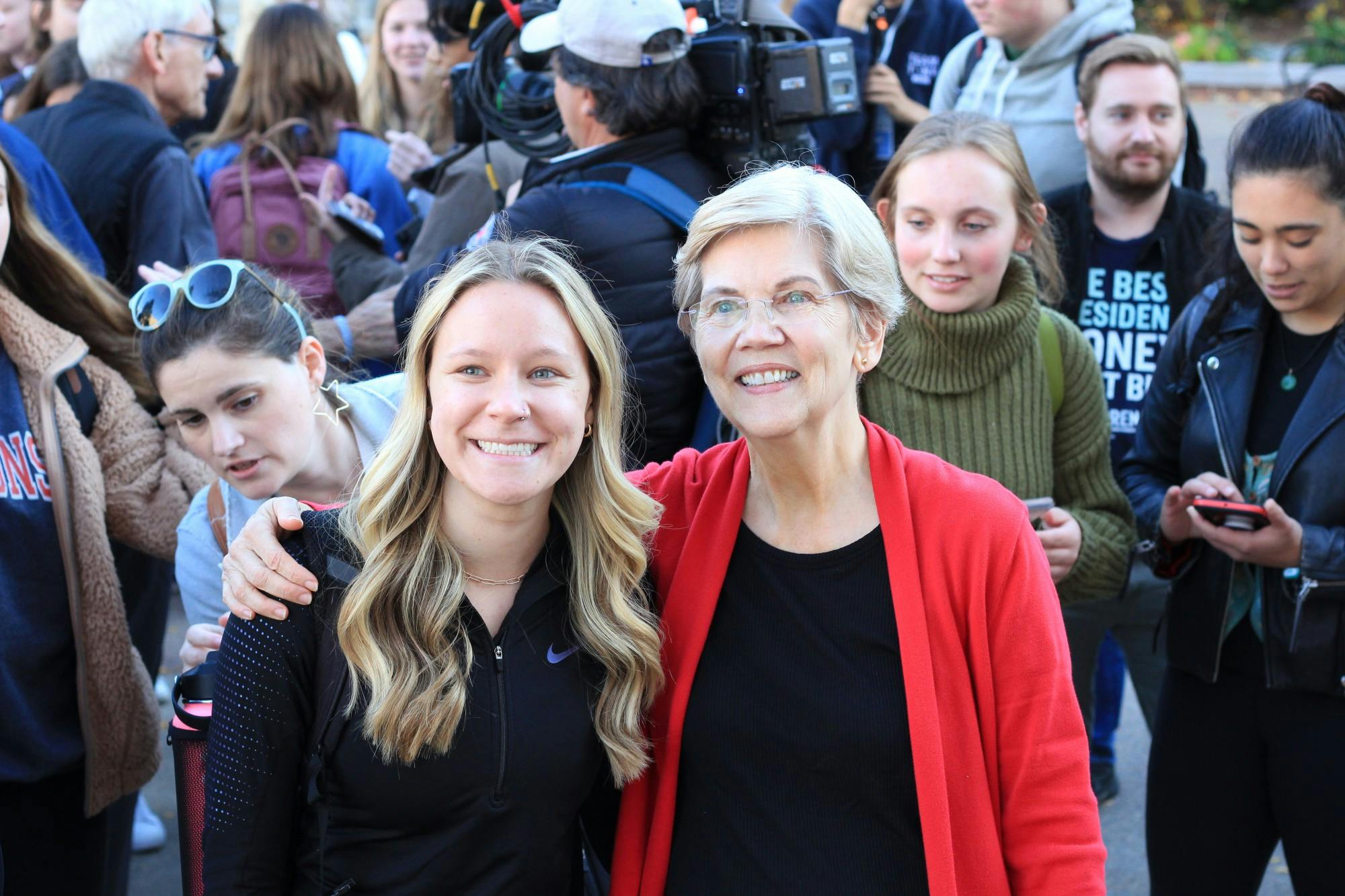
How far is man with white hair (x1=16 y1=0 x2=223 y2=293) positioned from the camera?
382cm

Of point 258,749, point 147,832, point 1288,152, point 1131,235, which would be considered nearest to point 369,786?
point 258,749

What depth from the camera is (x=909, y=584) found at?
1.97m

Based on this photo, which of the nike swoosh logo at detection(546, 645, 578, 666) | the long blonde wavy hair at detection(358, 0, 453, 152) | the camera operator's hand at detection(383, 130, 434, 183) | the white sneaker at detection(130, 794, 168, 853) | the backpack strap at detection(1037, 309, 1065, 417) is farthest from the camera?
the long blonde wavy hair at detection(358, 0, 453, 152)

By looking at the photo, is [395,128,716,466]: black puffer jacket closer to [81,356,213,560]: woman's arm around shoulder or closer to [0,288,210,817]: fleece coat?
[81,356,213,560]: woman's arm around shoulder

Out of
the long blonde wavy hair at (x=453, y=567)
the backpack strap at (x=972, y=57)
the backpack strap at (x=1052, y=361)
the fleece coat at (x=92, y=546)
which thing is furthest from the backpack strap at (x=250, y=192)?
the backpack strap at (x=1052, y=361)

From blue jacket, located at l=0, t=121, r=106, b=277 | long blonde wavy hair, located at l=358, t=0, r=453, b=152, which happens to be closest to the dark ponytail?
blue jacket, located at l=0, t=121, r=106, b=277

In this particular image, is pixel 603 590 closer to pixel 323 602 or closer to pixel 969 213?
pixel 323 602

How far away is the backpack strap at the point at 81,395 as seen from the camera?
9.34 ft

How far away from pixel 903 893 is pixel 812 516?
1.97 ft

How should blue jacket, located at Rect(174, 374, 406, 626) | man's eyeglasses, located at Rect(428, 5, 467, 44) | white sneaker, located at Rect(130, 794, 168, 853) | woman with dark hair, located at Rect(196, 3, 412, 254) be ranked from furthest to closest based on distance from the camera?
woman with dark hair, located at Rect(196, 3, 412, 254)
man's eyeglasses, located at Rect(428, 5, 467, 44)
white sneaker, located at Rect(130, 794, 168, 853)
blue jacket, located at Rect(174, 374, 406, 626)

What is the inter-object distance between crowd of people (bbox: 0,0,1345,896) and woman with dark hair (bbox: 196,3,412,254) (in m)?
0.41

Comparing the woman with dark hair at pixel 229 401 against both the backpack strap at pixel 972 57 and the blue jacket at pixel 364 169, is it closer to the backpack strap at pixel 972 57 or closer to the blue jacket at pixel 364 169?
the blue jacket at pixel 364 169

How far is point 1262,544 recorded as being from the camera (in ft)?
8.48

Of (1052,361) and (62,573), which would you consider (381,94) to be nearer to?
(62,573)
